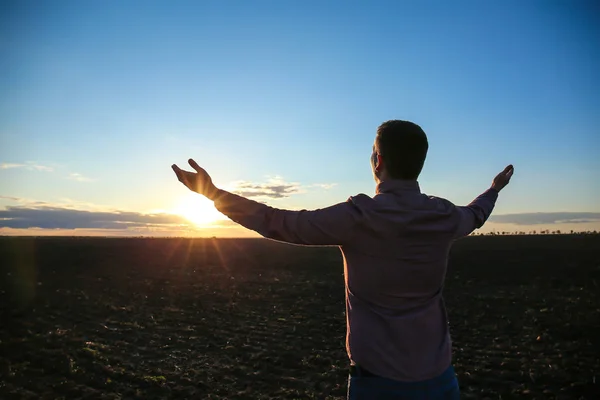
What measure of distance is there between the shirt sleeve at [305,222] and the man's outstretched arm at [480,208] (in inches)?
25.5

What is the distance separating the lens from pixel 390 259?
228cm

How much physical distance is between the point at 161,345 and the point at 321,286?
12563 mm

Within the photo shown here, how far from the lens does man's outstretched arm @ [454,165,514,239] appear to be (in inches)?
101

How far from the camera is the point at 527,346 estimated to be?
12.0m

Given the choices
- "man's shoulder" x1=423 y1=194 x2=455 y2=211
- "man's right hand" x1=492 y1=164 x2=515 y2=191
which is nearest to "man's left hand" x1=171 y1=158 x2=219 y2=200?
"man's shoulder" x1=423 y1=194 x2=455 y2=211

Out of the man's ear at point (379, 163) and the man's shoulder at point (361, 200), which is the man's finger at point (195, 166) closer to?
the man's shoulder at point (361, 200)

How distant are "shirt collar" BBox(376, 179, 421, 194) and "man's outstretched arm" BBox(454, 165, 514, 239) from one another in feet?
1.03

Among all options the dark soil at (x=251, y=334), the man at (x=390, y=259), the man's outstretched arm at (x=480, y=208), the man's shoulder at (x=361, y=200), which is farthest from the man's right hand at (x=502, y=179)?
the dark soil at (x=251, y=334)

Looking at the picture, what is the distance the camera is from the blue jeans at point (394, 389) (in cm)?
224

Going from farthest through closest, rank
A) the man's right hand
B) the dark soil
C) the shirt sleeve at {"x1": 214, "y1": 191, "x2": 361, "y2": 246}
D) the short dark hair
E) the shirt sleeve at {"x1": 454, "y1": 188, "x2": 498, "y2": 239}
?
1. the dark soil
2. the man's right hand
3. the shirt sleeve at {"x1": 454, "y1": 188, "x2": 498, "y2": 239}
4. the short dark hair
5. the shirt sleeve at {"x1": 214, "y1": 191, "x2": 361, "y2": 246}

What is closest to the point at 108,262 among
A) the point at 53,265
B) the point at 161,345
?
the point at 53,265

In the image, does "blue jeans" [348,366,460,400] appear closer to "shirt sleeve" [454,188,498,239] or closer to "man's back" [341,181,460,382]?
"man's back" [341,181,460,382]

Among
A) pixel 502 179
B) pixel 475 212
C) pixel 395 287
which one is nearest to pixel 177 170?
pixel 395 287

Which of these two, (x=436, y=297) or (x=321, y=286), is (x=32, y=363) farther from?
(x=321, y=286)
